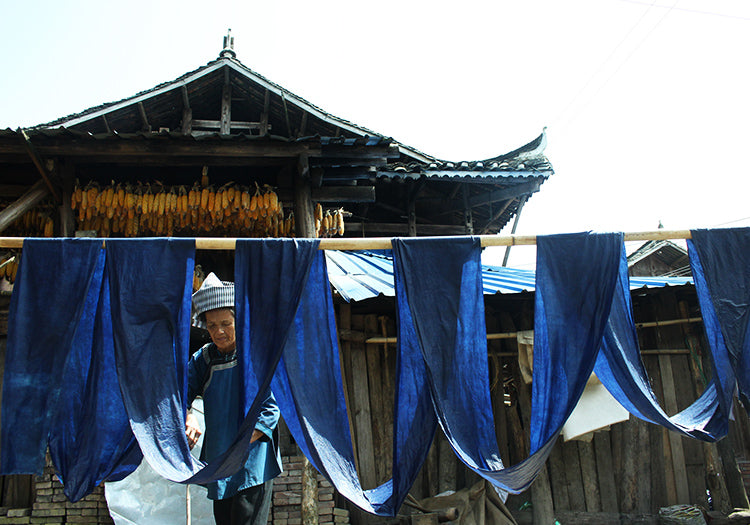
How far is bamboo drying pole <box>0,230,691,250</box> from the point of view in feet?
12.6

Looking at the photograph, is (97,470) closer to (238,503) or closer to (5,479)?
(238,503)

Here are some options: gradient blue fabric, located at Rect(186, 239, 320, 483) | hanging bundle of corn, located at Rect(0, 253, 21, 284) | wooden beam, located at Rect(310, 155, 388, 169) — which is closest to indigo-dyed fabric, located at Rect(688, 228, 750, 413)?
gradient blue fabric, located at Rect(186, 239, 320, 483)

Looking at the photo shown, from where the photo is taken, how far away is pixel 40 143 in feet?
21.6

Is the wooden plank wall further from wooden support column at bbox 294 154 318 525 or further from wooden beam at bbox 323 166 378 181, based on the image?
wooden beam at bbox 323 166 378 181

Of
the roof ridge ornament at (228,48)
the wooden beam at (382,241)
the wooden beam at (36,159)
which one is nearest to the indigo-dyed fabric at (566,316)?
the wooden beam at (382,241)

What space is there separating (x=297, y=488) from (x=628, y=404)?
3.90m

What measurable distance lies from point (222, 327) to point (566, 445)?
506 cm

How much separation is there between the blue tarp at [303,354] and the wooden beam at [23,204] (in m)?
3.48

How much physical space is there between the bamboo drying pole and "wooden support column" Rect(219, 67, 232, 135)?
15.0 ft

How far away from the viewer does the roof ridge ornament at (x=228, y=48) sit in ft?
27.0

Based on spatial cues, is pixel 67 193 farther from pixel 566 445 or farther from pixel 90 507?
pixel 566 445

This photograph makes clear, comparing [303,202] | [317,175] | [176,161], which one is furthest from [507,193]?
[176,161]

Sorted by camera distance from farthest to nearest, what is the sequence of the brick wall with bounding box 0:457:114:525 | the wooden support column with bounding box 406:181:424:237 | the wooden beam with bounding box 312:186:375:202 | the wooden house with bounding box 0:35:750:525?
the wooden support column with bounding box 406:181:424:237 → the wooden beam with bounding box 312:186:375:202 → the wooden house with bounding box 0:35:750:525 → the brick wall with bounding box 0:457:114:525

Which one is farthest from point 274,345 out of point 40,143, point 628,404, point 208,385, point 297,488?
point 40,143
